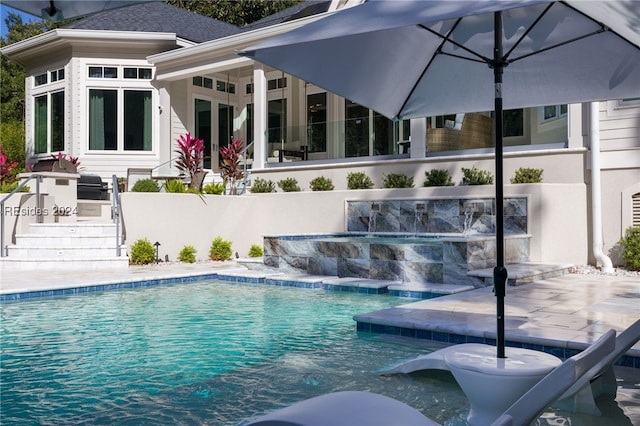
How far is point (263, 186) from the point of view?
1395cm

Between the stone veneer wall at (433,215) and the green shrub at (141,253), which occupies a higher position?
the stone veneer wall at (433,215)

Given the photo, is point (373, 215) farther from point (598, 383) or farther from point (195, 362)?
point (598, 383)

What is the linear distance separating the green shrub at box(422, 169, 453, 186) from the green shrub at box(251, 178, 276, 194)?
Result: 4058mm

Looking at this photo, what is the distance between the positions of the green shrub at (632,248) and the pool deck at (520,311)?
522 millimetres

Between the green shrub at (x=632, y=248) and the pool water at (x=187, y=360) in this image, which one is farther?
the green shrub at (x=632, y=248)

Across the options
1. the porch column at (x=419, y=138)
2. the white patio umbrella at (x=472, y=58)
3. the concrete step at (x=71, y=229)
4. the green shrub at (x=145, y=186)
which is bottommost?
the concrete step at (x=71, y=229)

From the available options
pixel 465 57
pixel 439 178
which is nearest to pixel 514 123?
pixel 439 178

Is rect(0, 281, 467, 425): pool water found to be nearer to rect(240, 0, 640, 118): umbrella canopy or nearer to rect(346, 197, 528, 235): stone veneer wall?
rect(240, 0, 640, 118): umbrella canopy

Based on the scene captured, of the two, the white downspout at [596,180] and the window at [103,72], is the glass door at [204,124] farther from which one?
the white downspout at [596,180]

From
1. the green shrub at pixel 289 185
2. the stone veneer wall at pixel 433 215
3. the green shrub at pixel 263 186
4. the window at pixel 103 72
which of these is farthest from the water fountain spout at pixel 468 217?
the window at pixel 103 72

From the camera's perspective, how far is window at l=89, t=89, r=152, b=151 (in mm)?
17312

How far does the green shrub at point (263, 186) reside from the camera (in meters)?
13.9

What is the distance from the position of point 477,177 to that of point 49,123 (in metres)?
13.5

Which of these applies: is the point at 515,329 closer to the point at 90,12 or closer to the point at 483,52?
the point at 483,52
